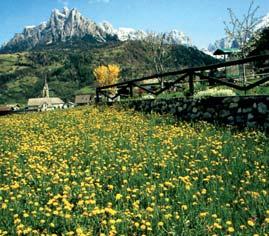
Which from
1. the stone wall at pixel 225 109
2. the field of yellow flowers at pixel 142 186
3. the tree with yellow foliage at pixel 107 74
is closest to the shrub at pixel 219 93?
the stone wall at pixel 225 109

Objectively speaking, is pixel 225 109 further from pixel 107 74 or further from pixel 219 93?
pixel 107 74

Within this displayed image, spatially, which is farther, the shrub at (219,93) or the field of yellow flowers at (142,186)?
the shrub at (219,93)

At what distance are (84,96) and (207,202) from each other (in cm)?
16933

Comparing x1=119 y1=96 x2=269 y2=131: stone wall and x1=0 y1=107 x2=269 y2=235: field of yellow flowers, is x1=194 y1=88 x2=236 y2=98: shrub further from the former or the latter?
x1=0 y1=107 x2=269 y2=235: field of yellow flowers

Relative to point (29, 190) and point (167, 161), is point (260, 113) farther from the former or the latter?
point (29, 190)

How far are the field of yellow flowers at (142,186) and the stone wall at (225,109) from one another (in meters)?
1.03

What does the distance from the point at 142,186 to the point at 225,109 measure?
23.5 ft

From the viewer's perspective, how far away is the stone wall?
11.7m

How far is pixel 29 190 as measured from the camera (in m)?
6.99

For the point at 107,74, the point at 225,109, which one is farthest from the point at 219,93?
the point at 107,74

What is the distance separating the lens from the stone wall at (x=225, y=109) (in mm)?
11709

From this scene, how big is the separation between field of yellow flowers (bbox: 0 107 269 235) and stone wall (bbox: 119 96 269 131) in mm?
1035

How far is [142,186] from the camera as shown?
687 centimetres

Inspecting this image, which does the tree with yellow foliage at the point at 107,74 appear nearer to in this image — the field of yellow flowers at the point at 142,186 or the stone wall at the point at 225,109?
the stone wall at the point at 225,109
